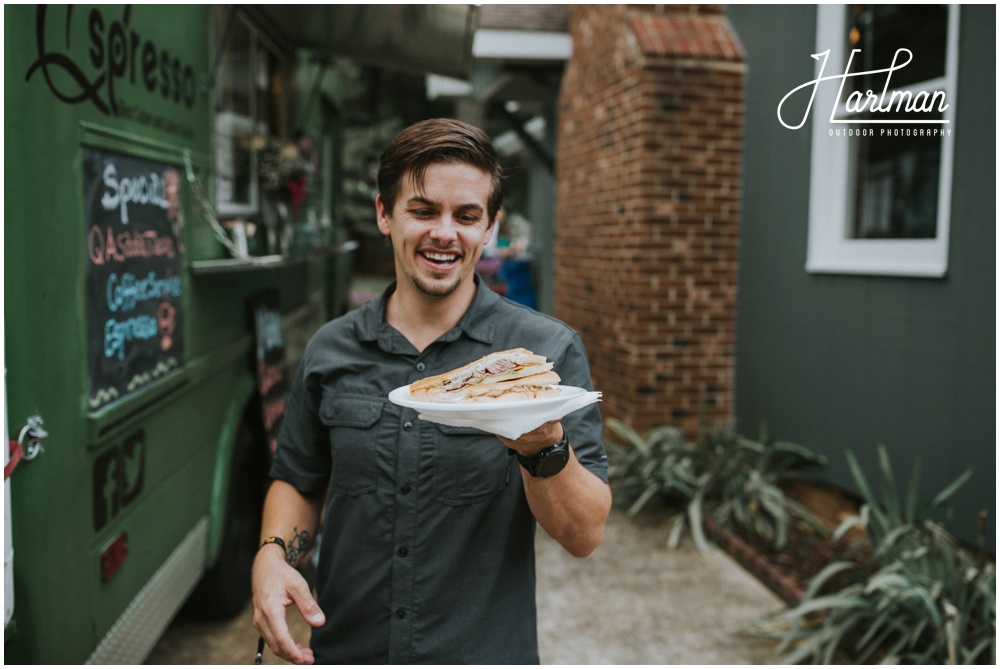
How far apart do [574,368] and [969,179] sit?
3.03m

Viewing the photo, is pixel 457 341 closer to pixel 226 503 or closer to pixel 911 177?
pixel 226 503

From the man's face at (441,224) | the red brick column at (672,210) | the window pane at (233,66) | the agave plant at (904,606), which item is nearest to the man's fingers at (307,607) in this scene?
the man's face at (441,224)

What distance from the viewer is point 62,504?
206 centimetres

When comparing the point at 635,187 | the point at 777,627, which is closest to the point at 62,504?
the point at 777,627

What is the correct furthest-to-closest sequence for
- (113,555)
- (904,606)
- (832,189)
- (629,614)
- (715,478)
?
(715,478) → (832,189) → (629,614) → (904,606) → (113,555)

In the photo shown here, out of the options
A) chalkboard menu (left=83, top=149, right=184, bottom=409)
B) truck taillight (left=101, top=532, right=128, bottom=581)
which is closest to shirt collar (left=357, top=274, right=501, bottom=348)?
chalkboard menu (left=83, top=149, right=184, bottom=409)

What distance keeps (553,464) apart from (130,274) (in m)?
1.66

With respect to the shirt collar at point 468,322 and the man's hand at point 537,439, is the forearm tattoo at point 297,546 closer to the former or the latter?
the shirt collar at point 468,322

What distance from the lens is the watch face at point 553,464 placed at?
1487 mm

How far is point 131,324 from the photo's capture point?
2531 millimetres

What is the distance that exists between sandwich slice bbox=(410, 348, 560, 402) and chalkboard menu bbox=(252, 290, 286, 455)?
2.61m

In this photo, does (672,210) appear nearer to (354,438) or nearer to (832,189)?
(832,189)

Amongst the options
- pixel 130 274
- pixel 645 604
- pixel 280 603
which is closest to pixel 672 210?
pixel 645 604

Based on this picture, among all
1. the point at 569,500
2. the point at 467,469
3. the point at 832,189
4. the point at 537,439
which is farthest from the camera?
the point at 832,189
